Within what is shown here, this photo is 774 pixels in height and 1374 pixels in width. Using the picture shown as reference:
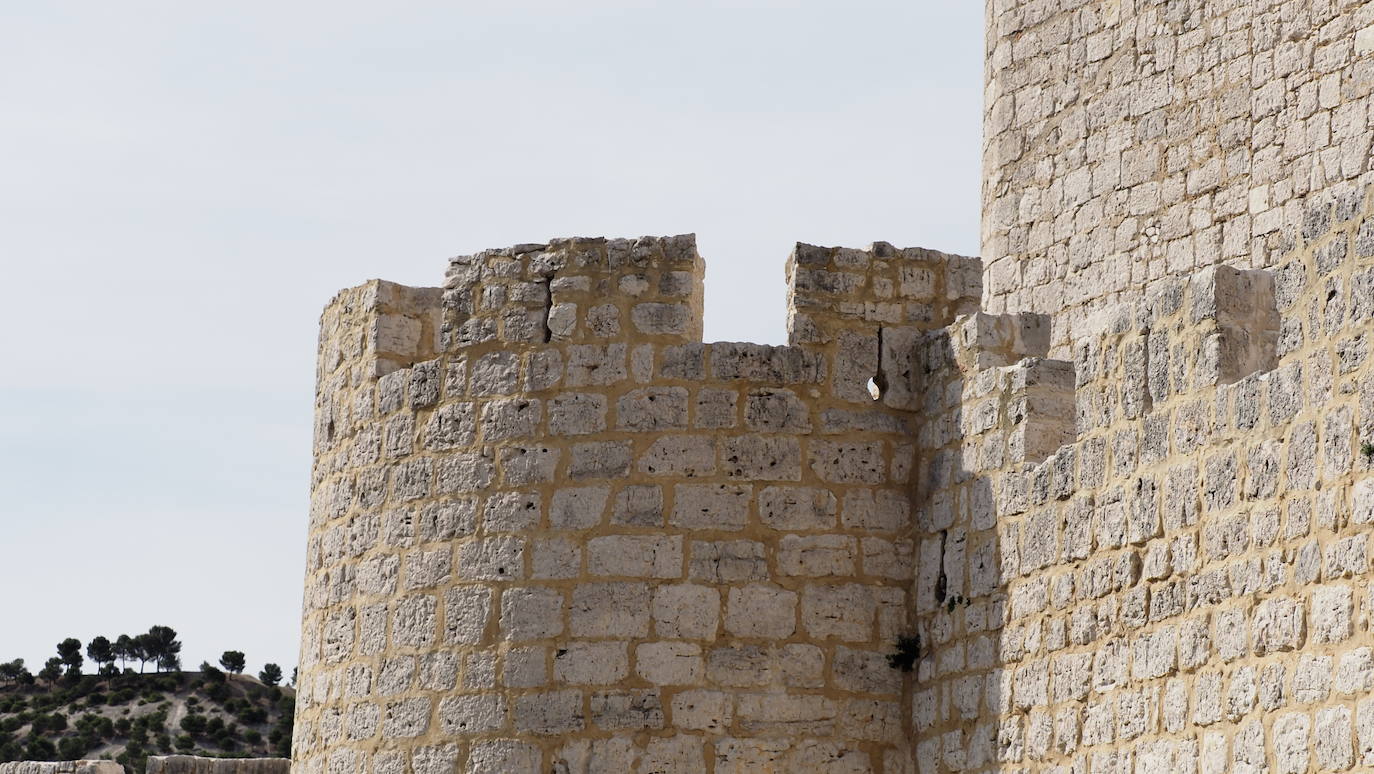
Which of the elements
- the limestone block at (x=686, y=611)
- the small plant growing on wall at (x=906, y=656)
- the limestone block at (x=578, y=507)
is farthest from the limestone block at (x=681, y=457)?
the small plant growing on wall at (x=906, y=656)

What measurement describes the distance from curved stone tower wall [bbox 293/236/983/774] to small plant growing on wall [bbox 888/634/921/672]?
36mm

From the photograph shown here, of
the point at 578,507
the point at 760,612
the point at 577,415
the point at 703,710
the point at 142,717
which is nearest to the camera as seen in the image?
the point at 703,710

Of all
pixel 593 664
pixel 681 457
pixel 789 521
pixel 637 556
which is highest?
pixel 681 457

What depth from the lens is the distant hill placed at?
83.1 feet

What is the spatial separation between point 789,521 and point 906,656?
594 millimetres

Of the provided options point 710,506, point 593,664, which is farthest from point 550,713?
point 710,506

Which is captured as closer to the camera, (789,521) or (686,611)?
(686,611)

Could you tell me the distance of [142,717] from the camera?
2639 centimetres

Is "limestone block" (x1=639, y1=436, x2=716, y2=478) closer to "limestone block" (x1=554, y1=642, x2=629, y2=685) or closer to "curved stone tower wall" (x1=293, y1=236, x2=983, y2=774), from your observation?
"curved stone tower wall" (x1=293, y1=236, x2=983, y2=774)

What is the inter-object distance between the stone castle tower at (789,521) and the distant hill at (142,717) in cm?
1686

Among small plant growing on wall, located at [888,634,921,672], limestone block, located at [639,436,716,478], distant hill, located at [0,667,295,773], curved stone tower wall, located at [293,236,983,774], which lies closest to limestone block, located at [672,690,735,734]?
curved stone tower wall, located at [293,236,983,774]

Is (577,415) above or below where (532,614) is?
above

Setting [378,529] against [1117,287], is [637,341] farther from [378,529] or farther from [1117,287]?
[1117,287]

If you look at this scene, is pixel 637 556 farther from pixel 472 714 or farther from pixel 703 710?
pixel 472 714
